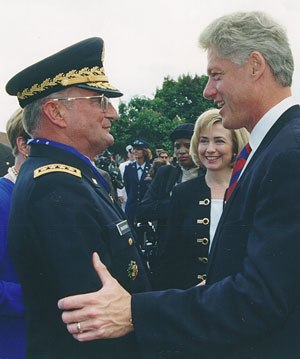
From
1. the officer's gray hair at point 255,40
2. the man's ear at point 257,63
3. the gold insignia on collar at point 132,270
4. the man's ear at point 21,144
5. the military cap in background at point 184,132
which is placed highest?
the officer's gray hair at point 255,40

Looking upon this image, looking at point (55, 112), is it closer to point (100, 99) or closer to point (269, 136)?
point (100, 99)

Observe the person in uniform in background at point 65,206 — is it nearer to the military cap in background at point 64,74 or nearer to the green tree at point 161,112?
the military cap in background at point 64,74

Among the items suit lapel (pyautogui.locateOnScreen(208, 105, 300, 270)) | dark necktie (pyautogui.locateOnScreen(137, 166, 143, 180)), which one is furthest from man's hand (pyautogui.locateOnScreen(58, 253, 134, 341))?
dark necktie (pyautogui.locateOnScreen(137, 166, 143, 180))

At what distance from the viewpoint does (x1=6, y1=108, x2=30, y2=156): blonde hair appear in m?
3.41

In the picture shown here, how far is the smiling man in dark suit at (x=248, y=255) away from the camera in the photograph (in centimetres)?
162

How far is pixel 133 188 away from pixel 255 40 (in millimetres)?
8006

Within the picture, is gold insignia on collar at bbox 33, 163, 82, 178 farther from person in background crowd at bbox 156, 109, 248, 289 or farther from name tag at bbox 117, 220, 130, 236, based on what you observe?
person in background crowd at bbox 156, 109, 248, 289

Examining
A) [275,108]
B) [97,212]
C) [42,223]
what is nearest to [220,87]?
[275,108]

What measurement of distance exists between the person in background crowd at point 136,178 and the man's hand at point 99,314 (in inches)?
286

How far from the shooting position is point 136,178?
1017cm

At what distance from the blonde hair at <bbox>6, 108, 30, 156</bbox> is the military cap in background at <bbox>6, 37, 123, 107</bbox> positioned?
0.71 m

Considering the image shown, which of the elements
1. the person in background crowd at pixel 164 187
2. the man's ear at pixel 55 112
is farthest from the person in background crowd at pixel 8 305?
the person in background crowd at pixel 164 187

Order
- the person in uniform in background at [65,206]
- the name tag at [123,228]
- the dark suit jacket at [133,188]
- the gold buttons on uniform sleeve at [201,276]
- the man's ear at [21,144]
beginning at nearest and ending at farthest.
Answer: the person in uniform in background at [65,206] → the name tag at [123,228] → the man's ear at [21,144] → the gold buttons on uniform sleeve at [201,276] → the dark suit jacket at [133,188]

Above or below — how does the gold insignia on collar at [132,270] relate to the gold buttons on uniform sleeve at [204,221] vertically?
above
